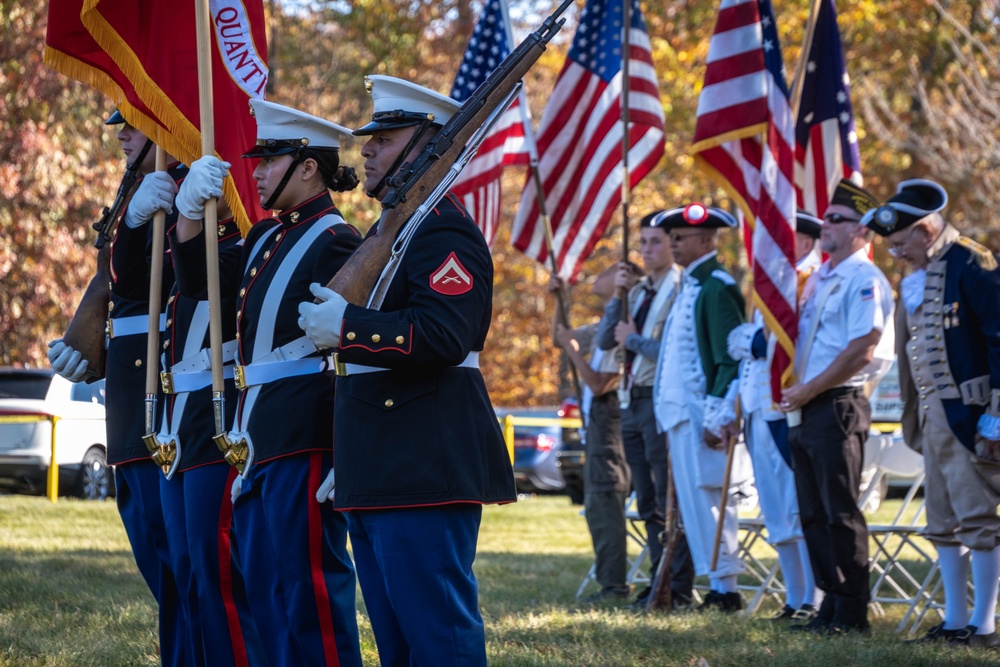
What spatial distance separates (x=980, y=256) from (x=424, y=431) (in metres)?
3.72

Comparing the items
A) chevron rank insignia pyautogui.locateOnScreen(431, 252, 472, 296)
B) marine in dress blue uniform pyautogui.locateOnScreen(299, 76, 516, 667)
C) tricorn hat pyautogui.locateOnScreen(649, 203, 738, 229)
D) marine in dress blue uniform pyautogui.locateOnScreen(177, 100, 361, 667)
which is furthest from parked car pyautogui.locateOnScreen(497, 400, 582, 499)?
chevron rank insignia pyautogui.locateOnScreen(431, 252, 472, 296)

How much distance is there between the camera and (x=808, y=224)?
8219mm

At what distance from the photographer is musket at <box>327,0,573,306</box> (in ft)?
13.4

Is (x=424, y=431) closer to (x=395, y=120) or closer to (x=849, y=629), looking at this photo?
(x=395, y=120)

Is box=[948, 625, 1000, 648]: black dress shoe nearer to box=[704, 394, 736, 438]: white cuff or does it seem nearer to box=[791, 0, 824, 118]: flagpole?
box=[704, 394, 736, 438]: white cuff

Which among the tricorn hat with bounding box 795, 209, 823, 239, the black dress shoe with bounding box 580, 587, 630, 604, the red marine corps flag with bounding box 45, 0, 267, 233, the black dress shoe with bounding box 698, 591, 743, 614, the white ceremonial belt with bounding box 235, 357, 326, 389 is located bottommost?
the black dress shoe with bounding box 580, 587, 630, 604

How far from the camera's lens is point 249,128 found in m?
5.96

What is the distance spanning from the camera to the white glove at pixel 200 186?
4.80 meters

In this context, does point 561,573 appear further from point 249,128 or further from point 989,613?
point 249,128

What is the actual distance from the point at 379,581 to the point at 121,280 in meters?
1.94

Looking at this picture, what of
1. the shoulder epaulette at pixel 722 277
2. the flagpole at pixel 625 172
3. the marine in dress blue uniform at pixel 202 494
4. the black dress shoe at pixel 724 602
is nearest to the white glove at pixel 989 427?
the shoulder epaulette at pixel 722 277

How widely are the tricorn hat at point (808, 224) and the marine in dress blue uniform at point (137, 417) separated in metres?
4.09

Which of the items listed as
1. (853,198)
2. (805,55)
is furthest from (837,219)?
(805,55)

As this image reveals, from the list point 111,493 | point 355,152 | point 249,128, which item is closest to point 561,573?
point 249,128
